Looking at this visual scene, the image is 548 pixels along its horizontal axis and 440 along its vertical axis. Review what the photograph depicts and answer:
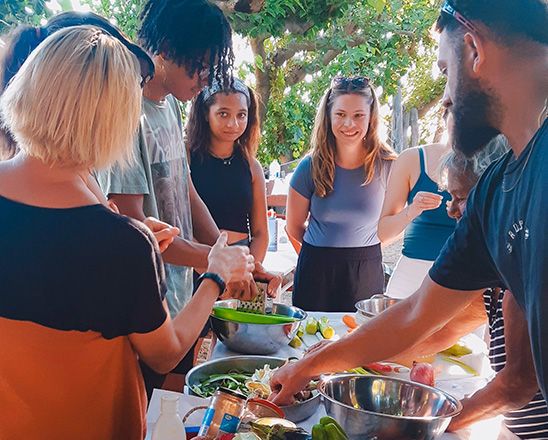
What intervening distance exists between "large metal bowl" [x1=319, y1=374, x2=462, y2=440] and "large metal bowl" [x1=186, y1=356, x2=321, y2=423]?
9cm

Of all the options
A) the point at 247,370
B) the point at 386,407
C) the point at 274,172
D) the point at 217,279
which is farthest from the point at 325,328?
the point at 274,172

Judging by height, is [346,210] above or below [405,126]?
below

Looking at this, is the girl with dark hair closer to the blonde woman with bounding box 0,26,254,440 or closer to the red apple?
the red apple

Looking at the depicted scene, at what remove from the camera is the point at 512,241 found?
1099mm

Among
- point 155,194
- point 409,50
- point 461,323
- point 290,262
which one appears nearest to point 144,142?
point 155,194

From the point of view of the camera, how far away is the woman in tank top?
2.83 metres

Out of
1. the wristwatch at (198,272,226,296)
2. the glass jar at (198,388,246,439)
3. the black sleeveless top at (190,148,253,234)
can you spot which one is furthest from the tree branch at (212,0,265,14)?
the glass jar at (198,388,246,439)

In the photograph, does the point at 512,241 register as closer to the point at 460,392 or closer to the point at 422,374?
the point at 422,374

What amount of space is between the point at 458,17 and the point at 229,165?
217 centimetres

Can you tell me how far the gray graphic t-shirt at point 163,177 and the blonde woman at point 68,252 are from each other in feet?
1.94

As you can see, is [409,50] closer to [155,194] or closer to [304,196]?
[304,196]

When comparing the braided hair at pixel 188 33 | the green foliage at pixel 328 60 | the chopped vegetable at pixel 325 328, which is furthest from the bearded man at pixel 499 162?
the green foliage at pixel 328 60

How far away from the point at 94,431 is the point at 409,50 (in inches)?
308

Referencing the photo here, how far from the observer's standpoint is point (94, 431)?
4.61 ft
